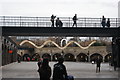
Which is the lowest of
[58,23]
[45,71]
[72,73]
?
[72,73]

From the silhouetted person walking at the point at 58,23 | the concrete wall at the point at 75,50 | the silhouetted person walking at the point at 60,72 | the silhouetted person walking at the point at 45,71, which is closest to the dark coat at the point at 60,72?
the silhouetted person walking at the point at 60,72

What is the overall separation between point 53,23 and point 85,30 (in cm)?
344

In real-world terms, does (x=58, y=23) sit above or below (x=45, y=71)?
above

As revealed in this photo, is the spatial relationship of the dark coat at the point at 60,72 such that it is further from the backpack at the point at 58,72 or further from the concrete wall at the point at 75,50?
the concrete wall at the point at 75,50

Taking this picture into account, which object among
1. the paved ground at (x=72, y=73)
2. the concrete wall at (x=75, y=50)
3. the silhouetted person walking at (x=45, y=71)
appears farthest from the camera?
the concrete wall at (x=75, y=50)

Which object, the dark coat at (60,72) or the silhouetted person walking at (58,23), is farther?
the silhouetted person walking at (58,23)

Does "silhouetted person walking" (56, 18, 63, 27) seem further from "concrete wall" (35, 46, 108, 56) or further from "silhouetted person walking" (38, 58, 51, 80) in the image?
"concrete wall" (35, 46, 108, 56)

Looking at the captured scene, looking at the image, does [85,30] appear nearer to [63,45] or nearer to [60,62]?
[60,62]

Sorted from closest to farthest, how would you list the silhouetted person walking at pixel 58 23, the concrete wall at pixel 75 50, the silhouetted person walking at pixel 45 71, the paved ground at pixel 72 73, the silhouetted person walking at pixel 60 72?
the silhouetted person walking at pixel 60 72, the silhouetted person walking at pixel 45 71, the paved ground at pixel 72 73, the silhouetted person walking at pixel 58 23, the concrete wall at pixel 75 50

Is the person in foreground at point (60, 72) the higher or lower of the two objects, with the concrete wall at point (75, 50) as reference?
higher

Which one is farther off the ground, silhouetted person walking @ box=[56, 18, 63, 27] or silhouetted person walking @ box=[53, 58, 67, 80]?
silhouetted person walking @ box=[56, 18, 63, 27]

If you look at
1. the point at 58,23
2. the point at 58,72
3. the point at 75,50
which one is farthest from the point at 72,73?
the point at 75,50

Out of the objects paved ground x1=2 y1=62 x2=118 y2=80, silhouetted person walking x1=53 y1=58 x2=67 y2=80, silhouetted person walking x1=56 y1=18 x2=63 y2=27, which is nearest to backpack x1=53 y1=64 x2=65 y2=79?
silhouetted person walking x1=53 y1=58 x2=67 y2=80

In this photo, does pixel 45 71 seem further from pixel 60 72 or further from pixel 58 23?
pixel 58 23
